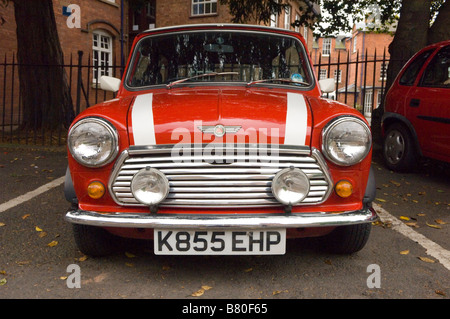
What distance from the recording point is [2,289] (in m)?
2.62

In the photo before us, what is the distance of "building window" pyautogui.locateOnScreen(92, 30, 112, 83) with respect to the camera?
17750 millimetres

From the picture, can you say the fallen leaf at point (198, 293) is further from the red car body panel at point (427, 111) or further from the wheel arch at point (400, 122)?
the wheel arch at point (400, 122)

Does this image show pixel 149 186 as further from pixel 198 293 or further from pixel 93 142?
pixel 198 293

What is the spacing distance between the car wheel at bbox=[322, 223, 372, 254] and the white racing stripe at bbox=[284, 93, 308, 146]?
2.49 ft

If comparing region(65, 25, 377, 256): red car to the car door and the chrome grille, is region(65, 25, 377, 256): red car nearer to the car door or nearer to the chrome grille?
the chrome grille

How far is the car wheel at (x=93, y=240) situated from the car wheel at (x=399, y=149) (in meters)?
4.23

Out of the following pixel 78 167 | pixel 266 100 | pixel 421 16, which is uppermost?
pixel 421 16

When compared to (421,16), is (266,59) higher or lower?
lower

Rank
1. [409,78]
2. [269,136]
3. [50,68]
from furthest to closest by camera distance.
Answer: [50,68]
[409,78]
[269,136]

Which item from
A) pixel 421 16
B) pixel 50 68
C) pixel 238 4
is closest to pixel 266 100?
pixel 421 16

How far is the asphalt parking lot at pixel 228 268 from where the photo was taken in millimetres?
2592
